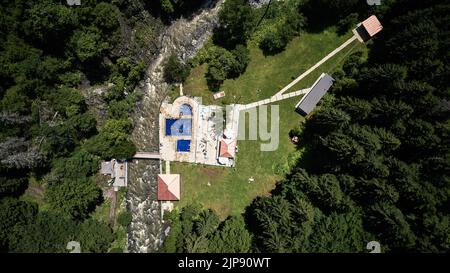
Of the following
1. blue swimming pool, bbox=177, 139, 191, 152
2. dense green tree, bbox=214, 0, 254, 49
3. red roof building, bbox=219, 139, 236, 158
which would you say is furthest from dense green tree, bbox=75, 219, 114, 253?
dense green tree, bbox=214, 0, 254, 49

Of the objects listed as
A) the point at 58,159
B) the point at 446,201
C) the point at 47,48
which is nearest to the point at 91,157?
the point at 58,159

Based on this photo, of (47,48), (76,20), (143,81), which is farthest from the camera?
(143,81)

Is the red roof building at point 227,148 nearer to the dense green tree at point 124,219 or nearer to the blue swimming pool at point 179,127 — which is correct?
the blue swimming pool at point 179,127

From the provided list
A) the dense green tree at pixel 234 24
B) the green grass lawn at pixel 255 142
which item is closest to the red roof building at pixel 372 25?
the green grass lawn at pixel 255 142

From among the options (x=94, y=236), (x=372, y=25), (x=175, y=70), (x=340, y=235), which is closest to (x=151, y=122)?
(x=175, y=70)

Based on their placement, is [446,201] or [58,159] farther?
[58,159]

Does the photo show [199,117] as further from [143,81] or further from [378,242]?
[378,242]
